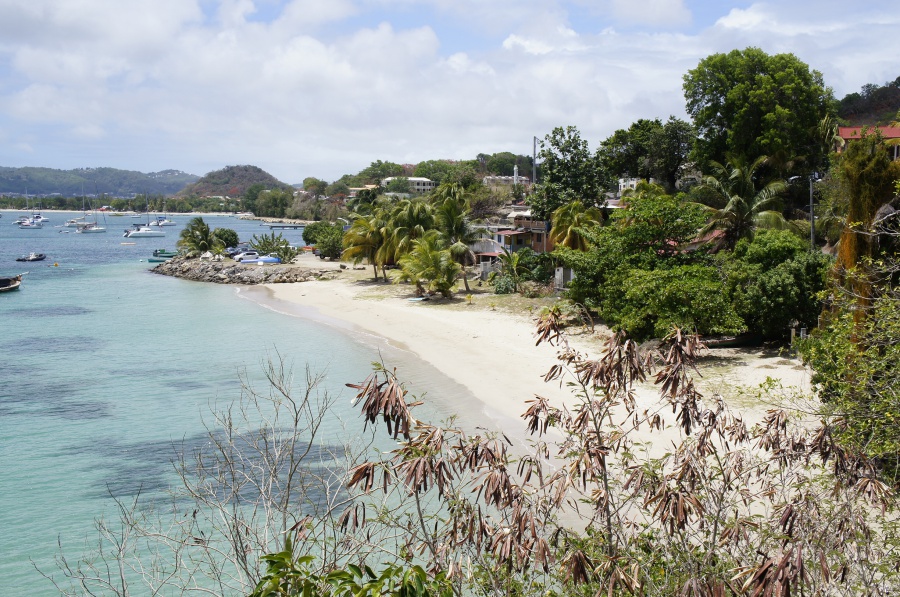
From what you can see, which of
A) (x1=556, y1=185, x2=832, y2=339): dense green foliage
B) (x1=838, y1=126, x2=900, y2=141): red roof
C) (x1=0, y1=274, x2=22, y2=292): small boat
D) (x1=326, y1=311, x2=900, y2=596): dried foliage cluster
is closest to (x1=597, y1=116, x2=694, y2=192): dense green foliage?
(x1=838, y1=126, x2=900, y2=141): red roof

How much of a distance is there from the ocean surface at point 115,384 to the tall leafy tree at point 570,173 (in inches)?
550

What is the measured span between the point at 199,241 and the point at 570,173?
4050 centimetres

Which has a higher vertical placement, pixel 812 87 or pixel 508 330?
pixel 812 87

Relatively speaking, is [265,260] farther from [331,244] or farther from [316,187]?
[316,187]

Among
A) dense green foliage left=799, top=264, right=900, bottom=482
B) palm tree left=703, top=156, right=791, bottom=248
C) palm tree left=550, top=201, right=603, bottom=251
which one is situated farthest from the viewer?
palm tree left=550, top=201, right=603, bottom=251

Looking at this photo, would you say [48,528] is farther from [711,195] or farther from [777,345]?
[711,195]

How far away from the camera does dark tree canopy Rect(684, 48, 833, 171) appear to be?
38.8 meters

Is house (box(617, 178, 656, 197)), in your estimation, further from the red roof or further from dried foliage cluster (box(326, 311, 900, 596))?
dried foliage cluster (box(326, 311, 900, 596))

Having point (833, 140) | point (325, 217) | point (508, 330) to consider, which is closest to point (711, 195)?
point (833, 140)

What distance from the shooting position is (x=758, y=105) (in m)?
39.3

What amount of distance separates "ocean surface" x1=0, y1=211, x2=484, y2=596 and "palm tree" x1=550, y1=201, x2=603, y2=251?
10510mm

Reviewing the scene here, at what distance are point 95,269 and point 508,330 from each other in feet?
168

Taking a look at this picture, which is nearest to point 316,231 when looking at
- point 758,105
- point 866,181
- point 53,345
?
point 53,345

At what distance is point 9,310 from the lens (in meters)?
41.6
